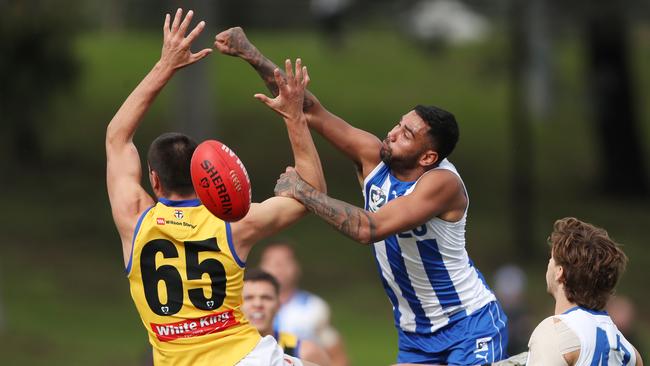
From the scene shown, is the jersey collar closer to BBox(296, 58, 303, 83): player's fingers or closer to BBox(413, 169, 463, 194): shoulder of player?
BBox(296, 58, 303, 83): player's fingers

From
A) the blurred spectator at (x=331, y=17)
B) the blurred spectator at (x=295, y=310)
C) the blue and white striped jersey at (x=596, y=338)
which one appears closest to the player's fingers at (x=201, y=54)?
the blue and white striped jersey at (x=596, y=338)

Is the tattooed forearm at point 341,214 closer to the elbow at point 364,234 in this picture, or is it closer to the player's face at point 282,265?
the elbow at point 364,234

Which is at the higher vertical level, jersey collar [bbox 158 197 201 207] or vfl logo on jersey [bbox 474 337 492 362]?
jersey collar [bbox 158 197 201 207]

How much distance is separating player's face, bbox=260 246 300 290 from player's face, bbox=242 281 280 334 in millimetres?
1884

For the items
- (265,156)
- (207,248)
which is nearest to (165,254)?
(207,248)

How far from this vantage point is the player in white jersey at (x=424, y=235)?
705 cm

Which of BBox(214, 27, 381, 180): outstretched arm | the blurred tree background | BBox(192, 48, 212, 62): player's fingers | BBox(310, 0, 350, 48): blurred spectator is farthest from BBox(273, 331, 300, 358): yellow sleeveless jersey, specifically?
BBox(310, 0, 350, 48): blurred spectator

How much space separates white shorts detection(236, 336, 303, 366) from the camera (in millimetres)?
6422

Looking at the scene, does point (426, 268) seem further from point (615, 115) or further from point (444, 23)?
point (444, 23)

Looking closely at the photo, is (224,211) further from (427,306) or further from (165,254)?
(427,306)

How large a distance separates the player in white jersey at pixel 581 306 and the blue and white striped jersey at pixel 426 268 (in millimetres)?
1007

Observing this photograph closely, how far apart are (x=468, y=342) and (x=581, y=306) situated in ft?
3.85

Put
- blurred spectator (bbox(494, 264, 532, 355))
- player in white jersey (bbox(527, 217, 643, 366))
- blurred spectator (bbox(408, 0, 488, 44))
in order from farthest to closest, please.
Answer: blurred spectator (bbox(408, 0, 488, 44)) < blurred spectator (bbox(494, 264, 532, 355)) < player in white jersey (bbox(527, 217, 643, 366))

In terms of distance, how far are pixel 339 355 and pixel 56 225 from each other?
1588 cm
